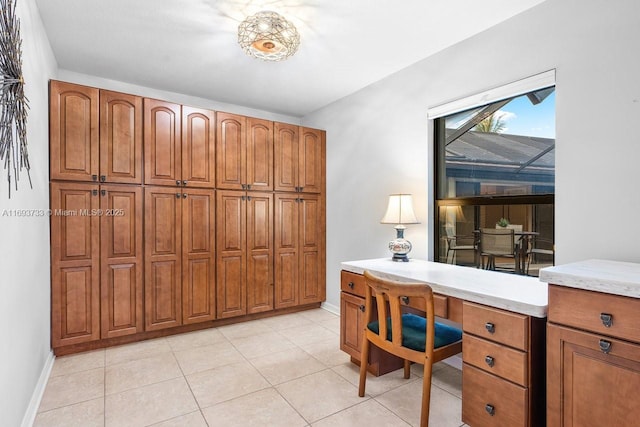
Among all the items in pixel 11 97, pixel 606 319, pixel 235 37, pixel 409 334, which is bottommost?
pixel 409 334

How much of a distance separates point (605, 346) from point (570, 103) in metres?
1.40

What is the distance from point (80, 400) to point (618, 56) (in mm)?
3658

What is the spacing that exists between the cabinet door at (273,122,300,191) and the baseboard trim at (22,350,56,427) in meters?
2.40

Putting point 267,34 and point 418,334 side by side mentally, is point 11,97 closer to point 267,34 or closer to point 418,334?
point 267,34

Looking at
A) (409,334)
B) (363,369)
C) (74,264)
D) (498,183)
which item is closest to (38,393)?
(74,264)

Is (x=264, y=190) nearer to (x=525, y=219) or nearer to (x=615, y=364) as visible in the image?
(x=525, y=219)

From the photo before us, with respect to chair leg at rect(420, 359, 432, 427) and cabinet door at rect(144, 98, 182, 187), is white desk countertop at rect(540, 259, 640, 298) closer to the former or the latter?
chair leg at rect(420, 359, 432, 427)

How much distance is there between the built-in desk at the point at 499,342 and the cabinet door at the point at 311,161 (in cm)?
217

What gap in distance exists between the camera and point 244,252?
3.58 metres

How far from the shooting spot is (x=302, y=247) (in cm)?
396

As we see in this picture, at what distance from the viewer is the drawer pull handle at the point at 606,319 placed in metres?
1.26

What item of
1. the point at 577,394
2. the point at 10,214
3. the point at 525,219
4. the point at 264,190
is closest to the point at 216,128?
the point at 264,190

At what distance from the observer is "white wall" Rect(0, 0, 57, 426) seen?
1.54 meters

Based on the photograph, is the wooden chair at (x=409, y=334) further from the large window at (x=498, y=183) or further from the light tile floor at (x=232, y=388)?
the large window at (x=498, y=183)
